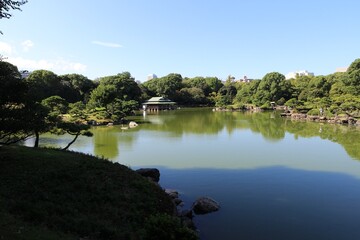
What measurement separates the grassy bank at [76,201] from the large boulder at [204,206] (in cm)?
Result: 129

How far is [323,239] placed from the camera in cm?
757

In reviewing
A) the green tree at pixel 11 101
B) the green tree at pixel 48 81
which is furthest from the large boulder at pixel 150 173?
the green tree at pixel 48 81

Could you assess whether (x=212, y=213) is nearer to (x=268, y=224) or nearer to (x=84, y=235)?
(x=268, y=224)

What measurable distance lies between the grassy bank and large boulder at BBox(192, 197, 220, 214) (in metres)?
1.29

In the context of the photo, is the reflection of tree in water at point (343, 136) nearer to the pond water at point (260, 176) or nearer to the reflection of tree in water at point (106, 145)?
the pond water at point (260, 176)

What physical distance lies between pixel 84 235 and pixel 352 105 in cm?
3577

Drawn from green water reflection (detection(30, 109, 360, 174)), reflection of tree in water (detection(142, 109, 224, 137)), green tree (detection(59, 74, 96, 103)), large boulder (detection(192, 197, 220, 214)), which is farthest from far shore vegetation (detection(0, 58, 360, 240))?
green tree (detection(59, 74, 96, 103))

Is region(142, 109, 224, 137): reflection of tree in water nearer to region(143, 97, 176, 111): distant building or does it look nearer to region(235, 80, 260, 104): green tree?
region(143, 97, 176, 111): distant building

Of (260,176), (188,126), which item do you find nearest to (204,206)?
(260,176)

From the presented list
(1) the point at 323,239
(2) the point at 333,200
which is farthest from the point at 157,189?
(2) the point at 333,200

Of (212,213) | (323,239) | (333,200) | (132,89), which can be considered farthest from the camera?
(132,89)

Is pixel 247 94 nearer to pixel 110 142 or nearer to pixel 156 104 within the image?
pixel 156 104

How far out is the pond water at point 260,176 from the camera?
8289mm

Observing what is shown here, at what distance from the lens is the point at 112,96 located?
3750 cm
